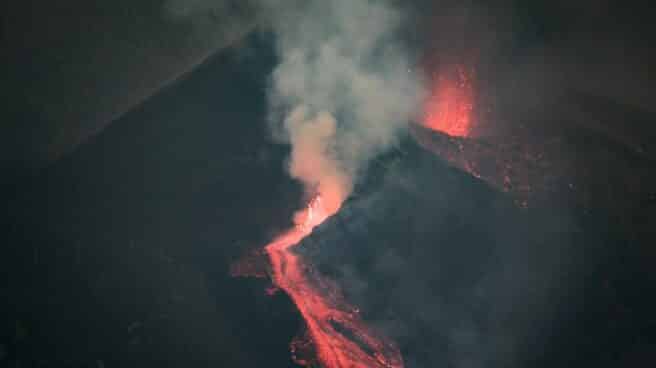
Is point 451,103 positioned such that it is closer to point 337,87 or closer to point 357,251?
point 337,87

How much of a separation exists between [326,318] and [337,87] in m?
7.66

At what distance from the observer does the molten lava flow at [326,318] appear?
25.2 ft

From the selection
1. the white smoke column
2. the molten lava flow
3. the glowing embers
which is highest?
the white smoke column

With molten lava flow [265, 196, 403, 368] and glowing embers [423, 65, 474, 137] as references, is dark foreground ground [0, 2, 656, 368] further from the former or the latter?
glowing embers [423, 65, 474, 137]

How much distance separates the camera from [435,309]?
8203 mm

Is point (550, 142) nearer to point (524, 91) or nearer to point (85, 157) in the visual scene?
point (524, 91)

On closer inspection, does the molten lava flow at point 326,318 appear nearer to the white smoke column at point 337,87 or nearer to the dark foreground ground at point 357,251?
the dark foreground ground at point 357,251

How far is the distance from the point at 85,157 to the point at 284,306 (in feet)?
25.5

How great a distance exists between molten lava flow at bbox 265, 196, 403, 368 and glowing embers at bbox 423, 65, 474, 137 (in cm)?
519

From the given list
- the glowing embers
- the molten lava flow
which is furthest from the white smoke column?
the molten lava flow

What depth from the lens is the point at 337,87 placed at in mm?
12398

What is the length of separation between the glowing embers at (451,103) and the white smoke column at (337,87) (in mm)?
569

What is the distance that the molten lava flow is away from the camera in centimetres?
768

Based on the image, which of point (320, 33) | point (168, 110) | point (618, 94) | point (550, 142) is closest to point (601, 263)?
point (550, 142)
